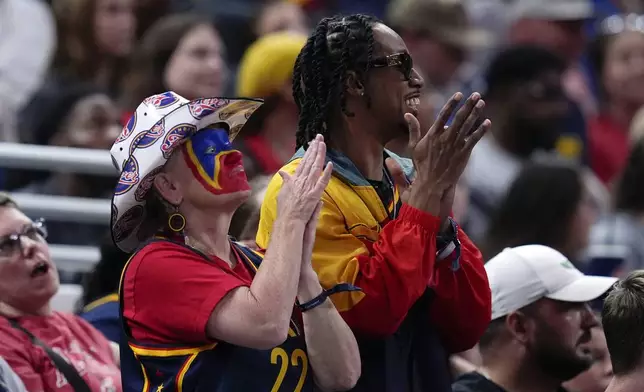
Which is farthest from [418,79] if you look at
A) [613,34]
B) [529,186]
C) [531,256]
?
[613,34]

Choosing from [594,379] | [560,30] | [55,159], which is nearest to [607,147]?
[560,30]

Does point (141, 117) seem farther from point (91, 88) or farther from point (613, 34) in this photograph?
point (613, 34)

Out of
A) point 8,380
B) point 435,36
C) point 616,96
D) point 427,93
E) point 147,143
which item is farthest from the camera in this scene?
point 616,96

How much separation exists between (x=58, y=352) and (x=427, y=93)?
3.87 meters

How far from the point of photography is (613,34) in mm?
10133

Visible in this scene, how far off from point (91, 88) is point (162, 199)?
3.37 m

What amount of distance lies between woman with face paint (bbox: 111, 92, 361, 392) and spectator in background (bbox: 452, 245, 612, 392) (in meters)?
1.25

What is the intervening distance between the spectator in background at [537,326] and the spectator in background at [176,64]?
2565 mm

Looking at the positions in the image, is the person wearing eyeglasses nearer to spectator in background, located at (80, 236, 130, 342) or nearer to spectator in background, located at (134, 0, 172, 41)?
spectator in background, located at (80, 236, 130, 342)

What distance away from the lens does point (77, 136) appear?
24.0 ft

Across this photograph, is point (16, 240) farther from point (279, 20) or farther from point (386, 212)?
point (279, 20)

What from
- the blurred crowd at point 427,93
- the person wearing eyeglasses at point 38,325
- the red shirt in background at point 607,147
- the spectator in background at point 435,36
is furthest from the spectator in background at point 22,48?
the red shirt in background at point 607,147

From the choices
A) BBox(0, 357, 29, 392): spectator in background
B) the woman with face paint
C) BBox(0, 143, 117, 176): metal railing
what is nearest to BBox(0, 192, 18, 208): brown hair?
BBox(0, 357, 29, 392): spectator in background

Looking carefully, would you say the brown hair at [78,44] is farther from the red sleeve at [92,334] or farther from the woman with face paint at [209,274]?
the woman with face paint at [209,274]
